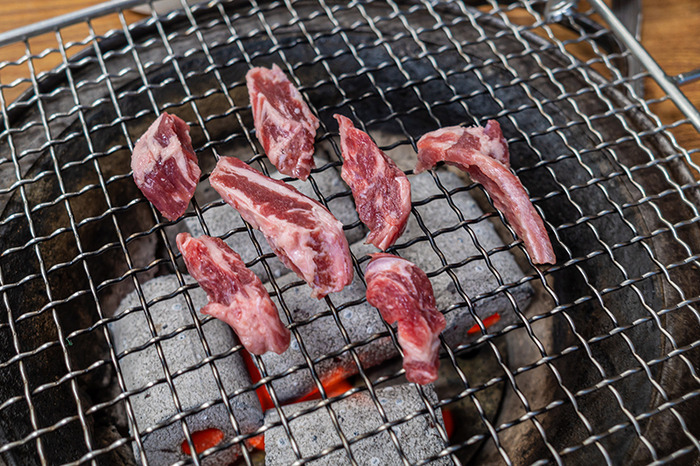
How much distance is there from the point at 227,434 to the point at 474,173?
1.24m

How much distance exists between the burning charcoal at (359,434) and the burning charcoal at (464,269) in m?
0.35

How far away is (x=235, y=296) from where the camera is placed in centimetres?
171

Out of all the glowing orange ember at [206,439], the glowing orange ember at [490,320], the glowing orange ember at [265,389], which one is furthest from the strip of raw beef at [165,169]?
the glowing orange ember at [490,320]

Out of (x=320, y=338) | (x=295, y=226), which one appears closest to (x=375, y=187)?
(x=295, y=226)

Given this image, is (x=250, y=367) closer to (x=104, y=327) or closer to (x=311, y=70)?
(x=104, y=327)

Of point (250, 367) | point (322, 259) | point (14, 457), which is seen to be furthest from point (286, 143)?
point (14, 457)

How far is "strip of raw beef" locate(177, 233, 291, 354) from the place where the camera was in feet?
5.35

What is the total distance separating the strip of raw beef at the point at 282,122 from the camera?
2018 mm

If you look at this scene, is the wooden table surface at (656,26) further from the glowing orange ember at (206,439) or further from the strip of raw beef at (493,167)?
the glowing orange ember at (206,439)

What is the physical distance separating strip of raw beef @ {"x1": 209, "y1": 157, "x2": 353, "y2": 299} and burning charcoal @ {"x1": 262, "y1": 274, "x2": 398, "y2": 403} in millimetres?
245

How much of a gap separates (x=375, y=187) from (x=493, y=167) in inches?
15.6

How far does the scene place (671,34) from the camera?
298 cm

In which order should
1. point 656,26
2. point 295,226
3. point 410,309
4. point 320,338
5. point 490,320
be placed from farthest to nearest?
point 656,26 → point 490,320 → point 320,338 → point 295,226 → point 410,309

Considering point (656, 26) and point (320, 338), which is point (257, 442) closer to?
point (320, 338)
